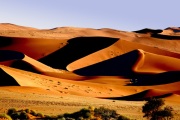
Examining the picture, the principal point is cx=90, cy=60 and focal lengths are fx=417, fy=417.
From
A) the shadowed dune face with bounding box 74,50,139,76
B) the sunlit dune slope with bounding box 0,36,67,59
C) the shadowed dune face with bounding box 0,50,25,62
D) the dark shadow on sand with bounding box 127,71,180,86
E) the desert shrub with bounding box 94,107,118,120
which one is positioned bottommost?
the desert shrub with bounding box 94,107,118,120

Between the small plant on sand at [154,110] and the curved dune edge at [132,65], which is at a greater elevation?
the curved dune edge at [132,65]

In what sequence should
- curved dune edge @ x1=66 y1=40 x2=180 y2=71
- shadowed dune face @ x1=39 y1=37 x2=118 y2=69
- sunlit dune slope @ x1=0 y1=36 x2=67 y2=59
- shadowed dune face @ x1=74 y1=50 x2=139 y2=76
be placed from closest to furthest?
shadowed dune face @ x1=74 y1=50 x2=139 y2=76
curved dune edge @ x1=66 y1=40 x2=180 y2=71
shadowed dune face @ x1=39 y1=37 x2=118 y2=69
sunlit dune slope @ x1=0 y1=36 x2=67 y2=59

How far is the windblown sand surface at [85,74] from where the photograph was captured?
121 ft

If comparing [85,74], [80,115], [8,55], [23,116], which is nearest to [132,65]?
[85,74]

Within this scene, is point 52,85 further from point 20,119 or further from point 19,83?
point 20,119

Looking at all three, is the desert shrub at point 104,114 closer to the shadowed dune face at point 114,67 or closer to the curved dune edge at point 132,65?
the shadowed dune face at point 114,67

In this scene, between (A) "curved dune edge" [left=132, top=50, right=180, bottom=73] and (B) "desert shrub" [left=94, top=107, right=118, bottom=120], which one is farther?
(A) "curved dune edge" [left=132, top=50, right=180, bottom=73]

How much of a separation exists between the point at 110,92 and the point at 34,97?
1367cm

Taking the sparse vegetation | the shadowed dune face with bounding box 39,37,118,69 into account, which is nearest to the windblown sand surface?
the shadowed dune face with bounding box 39,37,118,69

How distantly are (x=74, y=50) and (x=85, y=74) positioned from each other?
63.8ft

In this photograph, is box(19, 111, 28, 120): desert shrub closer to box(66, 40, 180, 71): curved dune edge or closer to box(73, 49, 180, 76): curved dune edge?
box(73, 49, 180, 76): curved dune edge

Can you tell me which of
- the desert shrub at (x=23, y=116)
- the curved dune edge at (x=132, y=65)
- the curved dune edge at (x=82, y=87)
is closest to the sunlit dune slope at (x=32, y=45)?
the curved dune edge at (x=132, y=65)

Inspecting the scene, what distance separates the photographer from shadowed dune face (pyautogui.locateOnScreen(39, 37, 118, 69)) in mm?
75644

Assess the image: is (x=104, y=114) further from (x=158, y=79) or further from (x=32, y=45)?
(x=32, y=45)
